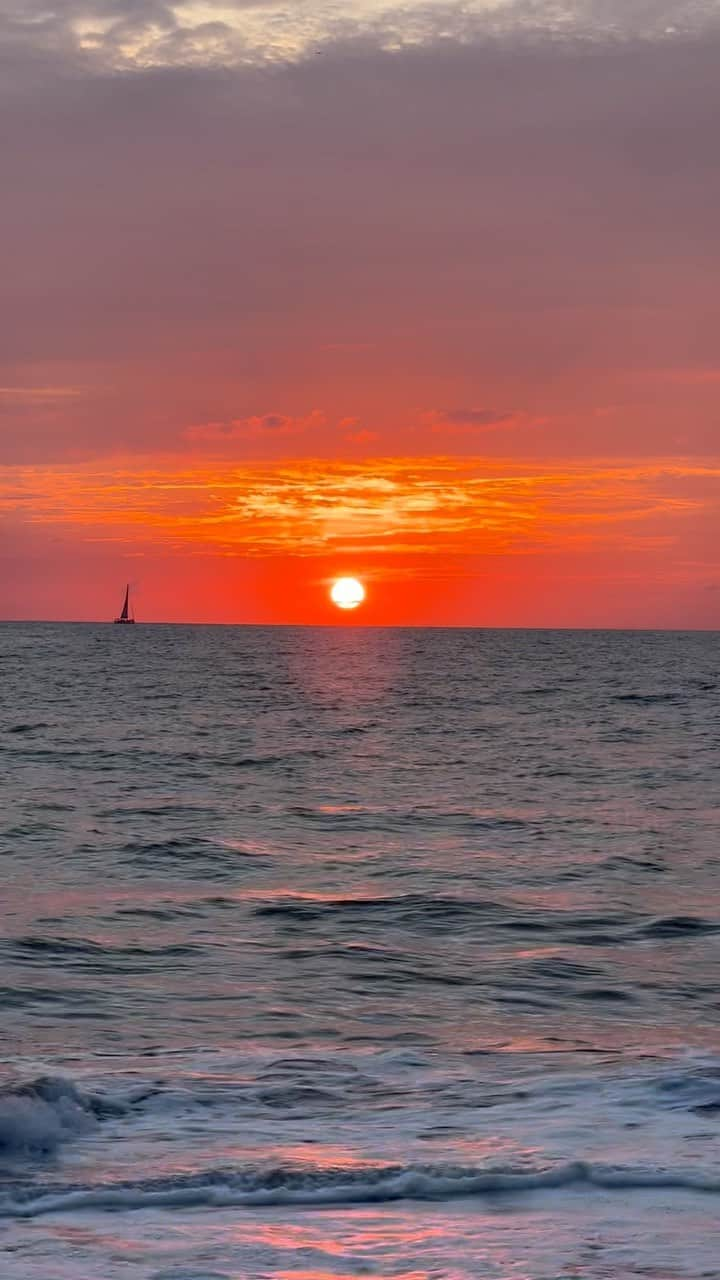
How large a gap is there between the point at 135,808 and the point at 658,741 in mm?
25120

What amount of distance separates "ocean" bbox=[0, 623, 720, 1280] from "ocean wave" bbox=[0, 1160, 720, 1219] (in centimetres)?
2

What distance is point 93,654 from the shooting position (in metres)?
150

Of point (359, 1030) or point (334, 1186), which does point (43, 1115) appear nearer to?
point (334, 1186)

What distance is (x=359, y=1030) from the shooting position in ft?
39.3

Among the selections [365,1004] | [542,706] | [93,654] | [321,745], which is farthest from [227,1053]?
[93,654]

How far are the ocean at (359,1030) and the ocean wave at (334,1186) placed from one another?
2 cm

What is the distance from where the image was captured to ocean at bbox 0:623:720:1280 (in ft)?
23.5

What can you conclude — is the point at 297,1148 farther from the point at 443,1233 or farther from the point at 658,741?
the point at 658,741

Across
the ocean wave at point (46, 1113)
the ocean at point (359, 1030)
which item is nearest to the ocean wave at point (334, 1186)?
the ocean at point (359, 1030)

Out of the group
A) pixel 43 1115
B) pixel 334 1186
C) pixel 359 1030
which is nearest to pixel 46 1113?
pixel 43 1115

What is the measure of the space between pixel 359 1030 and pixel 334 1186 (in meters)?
4.17

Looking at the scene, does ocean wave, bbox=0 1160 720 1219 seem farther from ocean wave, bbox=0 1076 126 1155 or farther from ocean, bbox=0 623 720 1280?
ocean wave, bbox=0 1076 126 1155

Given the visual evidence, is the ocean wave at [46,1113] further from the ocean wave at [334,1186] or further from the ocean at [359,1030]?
the ocean wave at [334,1186]

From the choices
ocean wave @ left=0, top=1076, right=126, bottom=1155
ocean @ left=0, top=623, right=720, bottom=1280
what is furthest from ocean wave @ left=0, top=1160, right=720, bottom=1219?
ocean wave @ left=0, top=1076, right=126, bottom=1155
